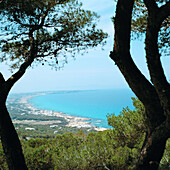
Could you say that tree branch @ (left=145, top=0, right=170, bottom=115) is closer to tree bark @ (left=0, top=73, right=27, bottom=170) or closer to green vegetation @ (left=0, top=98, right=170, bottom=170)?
tree bark @ (left=0, top=73, right=27, bottom=170)

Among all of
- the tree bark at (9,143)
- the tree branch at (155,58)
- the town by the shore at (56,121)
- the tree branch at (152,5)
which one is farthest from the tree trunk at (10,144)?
the town by the shore at (56,121)

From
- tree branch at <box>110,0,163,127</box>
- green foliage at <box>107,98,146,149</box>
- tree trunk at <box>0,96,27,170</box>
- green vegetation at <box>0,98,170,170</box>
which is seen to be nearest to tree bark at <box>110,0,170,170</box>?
tree branch at <box>110,0,163,127</box>

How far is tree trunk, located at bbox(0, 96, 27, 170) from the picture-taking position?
280 centimetres

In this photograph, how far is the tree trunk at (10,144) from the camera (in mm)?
2801

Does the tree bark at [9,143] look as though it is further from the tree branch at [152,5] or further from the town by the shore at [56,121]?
the town by the shore at [56,121]

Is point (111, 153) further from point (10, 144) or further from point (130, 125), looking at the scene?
point (10, 144)

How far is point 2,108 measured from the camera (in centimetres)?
290

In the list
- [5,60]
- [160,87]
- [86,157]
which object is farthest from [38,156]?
[160,87]

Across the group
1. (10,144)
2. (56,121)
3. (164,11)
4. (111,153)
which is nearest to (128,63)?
(164,11)

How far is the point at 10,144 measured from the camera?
2.81 metres

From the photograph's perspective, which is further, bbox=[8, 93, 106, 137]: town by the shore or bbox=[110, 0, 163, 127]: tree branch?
bbox=[8, 93, 106, 137]: town by the shore

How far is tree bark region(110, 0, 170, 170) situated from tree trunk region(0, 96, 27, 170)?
1.81 m

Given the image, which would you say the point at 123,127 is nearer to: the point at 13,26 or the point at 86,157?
the point at 86,157

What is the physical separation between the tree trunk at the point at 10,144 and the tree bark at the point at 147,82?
181cm
